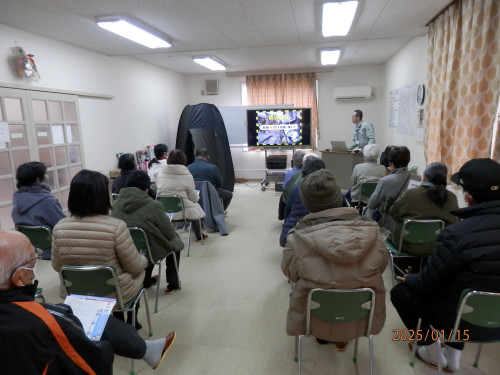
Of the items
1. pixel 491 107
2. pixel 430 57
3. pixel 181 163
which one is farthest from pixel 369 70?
pixel 181 163

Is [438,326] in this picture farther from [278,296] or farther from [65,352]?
[65,352]

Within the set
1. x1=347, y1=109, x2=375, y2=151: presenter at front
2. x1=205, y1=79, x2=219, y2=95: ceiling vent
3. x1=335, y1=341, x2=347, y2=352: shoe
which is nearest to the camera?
x1=335, y1=341, x2=347, y2=352: shoe

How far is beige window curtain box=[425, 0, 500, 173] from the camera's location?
280 centimetres

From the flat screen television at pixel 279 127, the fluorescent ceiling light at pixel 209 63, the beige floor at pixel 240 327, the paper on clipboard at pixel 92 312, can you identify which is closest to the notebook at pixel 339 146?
the flat screen television at pixel 279 127

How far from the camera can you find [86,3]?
117 inches

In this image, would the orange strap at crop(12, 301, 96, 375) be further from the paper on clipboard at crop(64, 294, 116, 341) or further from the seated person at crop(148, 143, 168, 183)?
the seated person at crop(148, 143, 168, 183)

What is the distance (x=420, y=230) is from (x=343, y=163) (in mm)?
3796

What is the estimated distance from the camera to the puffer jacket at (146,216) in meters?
2.35

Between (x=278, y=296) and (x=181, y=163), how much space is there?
182cm

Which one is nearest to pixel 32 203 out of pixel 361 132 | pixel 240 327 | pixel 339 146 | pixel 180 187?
pixel 180 187

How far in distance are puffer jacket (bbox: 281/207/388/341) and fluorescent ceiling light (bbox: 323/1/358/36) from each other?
8.07ft

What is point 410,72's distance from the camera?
5234mm

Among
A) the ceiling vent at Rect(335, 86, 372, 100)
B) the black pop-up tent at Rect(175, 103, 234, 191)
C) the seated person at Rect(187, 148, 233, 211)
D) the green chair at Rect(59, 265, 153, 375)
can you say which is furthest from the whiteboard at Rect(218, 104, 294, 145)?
the green chair at Rect(59, 265, 153, 375)

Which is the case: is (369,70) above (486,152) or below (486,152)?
above
